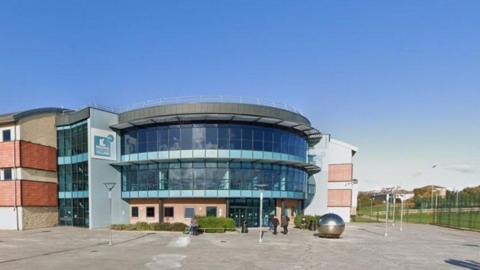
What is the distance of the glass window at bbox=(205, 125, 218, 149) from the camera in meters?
33.9

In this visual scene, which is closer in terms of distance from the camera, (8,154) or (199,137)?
(8,154)

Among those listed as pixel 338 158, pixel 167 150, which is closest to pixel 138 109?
pixel 167 150

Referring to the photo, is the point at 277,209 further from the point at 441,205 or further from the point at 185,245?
the point at 441,205

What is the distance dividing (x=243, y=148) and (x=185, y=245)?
14916mm

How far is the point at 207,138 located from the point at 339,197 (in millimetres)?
25732

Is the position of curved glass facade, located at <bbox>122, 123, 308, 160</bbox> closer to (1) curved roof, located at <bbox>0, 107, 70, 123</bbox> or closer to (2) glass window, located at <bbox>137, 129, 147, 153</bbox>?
(2) glass window, located at <bbox>137, 129, 147, 153</bbox>

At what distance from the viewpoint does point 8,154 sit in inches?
1282

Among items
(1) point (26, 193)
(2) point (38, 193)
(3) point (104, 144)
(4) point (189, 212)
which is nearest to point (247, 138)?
(4) point (189, 212)

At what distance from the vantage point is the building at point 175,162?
33906mm

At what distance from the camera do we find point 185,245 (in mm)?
21203

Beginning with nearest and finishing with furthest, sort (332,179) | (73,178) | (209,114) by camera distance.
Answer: (209,114) → (73,178) → (332,179)

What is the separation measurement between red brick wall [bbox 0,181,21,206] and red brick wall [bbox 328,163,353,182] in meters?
40.8

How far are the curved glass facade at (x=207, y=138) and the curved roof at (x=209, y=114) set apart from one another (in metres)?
0.82

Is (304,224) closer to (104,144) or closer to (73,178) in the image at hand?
(104,144)
